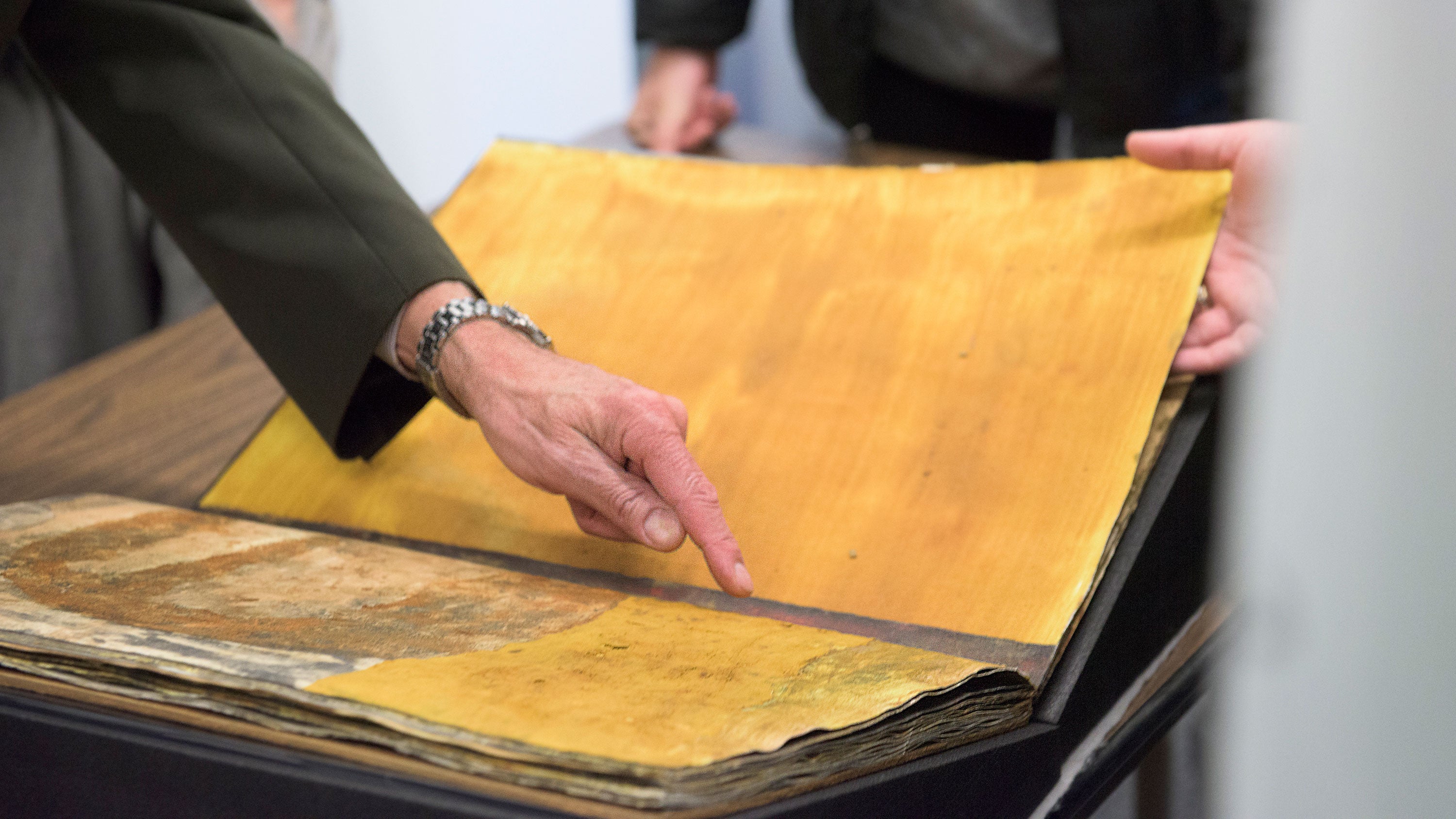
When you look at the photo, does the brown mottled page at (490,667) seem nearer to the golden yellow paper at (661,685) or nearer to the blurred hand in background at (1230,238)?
the golden yellow paper at (661,685)

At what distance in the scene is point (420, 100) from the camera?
1.96 metres

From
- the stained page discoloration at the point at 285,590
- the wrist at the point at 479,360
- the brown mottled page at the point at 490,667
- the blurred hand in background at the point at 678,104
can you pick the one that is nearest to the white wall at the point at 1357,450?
the brown mottled page at the point at 490,667

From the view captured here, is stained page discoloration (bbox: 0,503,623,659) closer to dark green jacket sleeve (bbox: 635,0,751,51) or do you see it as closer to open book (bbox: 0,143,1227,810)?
open book (bbox: 0,143,1227,810)

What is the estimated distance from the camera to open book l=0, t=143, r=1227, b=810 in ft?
1.13

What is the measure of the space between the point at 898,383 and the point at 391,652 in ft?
1.06

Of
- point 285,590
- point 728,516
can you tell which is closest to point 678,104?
point 728,516

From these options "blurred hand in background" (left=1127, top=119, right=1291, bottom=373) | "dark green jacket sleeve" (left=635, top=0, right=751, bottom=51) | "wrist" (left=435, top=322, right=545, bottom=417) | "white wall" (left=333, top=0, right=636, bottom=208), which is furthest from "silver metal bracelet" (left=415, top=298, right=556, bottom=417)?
"white wall" (left=333, top=0, right=636, bottom=208)

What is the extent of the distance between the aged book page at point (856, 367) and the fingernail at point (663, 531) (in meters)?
0.04

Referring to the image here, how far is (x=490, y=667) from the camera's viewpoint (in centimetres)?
37

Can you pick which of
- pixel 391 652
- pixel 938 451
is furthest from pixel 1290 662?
pixel 938 451

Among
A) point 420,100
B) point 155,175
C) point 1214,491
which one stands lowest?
point 420,100

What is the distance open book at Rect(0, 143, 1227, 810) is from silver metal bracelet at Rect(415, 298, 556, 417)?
0.19 ft

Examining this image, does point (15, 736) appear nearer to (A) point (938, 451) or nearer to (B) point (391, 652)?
(B) point (391, 652)

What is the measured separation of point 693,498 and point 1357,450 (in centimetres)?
36
